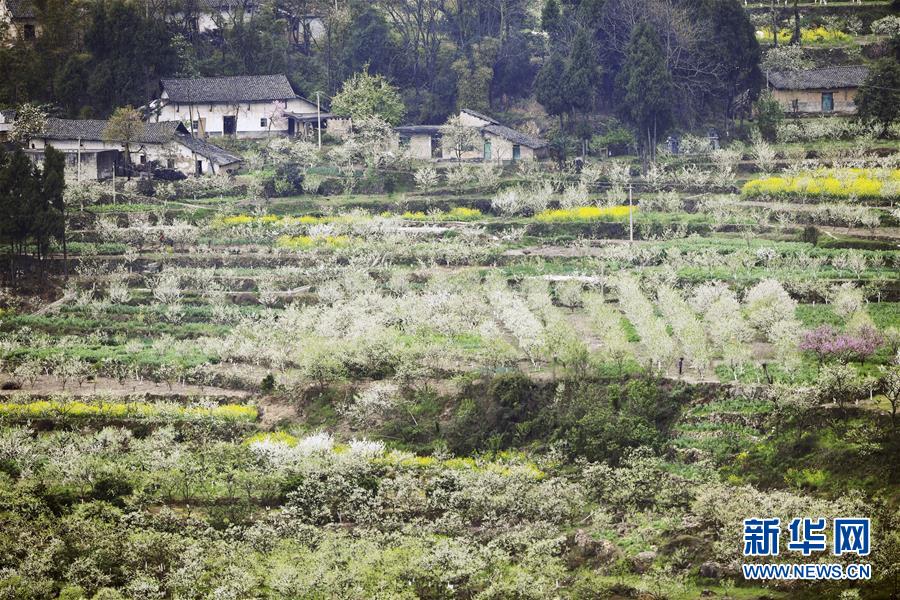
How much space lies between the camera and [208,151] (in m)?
75.1

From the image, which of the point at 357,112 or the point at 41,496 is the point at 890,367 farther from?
the point at 357,112

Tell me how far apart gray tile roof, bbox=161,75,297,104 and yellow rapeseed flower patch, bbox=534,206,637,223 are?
779 inches

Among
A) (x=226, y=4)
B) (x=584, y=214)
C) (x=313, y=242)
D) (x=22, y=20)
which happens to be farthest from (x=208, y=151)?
(x=584, y=214)

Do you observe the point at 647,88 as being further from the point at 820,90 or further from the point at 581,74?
the point at 820,90

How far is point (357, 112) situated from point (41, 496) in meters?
36.8

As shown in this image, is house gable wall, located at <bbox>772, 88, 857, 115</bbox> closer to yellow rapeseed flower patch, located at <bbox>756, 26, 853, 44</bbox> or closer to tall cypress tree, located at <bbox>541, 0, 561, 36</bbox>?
yellow rapeseed flower patch, located at <bbox>756, 26, 853, 44</bbox>

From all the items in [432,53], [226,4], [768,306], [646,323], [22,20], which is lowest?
[646,323]

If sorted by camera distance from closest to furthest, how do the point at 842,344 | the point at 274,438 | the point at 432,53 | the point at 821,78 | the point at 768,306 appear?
the point at 842,344 < the point at 274,438 < the point at 768,306 < the point at 821,78 < the point at 432,53

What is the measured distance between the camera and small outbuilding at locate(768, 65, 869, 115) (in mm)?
74812

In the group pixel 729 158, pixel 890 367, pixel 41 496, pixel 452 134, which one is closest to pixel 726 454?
pixel 890 367

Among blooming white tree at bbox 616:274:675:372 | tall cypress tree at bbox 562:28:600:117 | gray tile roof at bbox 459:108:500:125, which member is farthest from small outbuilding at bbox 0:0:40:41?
blooming white tree at bbox 616:274:675:372

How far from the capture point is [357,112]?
76.5 meters

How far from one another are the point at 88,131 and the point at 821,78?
37197 mm

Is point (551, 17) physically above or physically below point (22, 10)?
below
